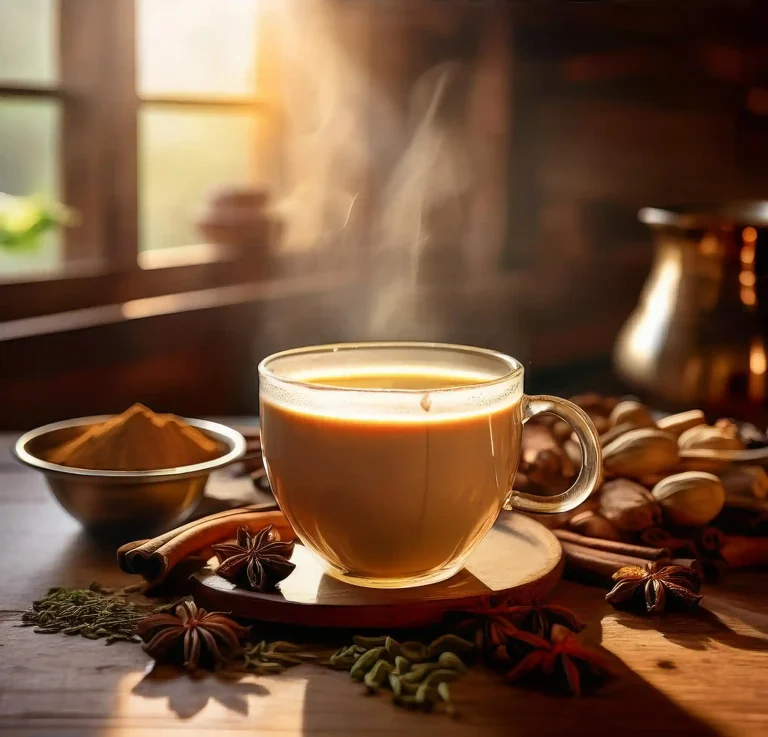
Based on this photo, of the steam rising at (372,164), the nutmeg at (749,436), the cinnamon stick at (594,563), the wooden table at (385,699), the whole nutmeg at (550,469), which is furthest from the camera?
the steam rising at (372,164)

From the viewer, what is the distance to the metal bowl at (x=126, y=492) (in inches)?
40.9

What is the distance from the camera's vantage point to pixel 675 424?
4.30 ft

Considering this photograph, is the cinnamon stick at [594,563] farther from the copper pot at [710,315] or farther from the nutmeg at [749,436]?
the copper pot at [710,315]

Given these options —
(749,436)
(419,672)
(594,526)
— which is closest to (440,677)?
(419,672)

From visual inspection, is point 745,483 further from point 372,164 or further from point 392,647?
point 372,164

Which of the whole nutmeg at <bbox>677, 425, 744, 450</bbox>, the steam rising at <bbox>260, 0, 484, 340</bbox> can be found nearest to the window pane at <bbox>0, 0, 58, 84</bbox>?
the steam rising at <bbox>260, 0, 484, 340</bbox>

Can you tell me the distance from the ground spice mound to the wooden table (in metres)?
0.21

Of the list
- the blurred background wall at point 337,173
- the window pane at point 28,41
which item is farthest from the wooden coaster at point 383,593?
the window pane at point 28,41

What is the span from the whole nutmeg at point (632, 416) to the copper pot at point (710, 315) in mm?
247

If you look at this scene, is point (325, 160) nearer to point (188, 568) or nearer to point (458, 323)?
point (458, 323)

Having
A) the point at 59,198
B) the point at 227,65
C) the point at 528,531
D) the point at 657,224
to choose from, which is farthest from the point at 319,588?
the point at 227,65

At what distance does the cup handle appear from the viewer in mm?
939

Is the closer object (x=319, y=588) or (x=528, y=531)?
(x=319, y=588)

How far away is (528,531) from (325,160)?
2379 millimetres
